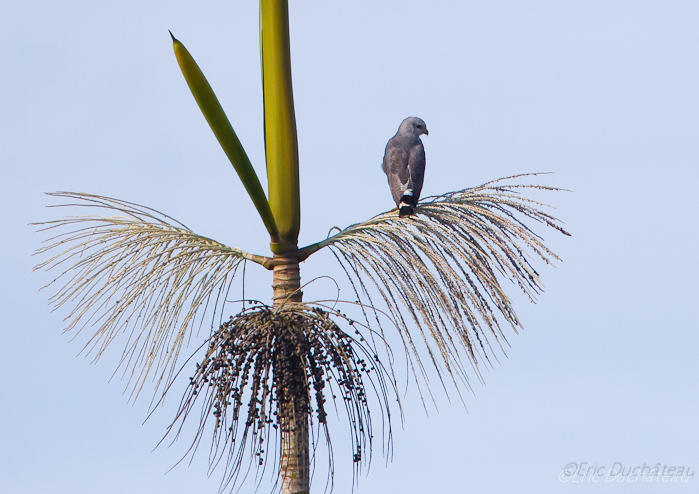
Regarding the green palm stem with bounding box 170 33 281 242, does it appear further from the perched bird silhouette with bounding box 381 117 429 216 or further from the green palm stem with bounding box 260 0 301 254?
the perched bird silhouette with bounding box 381 117 429 216

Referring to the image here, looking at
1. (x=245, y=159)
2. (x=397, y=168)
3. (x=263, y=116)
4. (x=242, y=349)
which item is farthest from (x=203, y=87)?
(x=397, y=168)

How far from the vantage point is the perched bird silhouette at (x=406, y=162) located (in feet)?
22.7

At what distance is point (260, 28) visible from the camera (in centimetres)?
571

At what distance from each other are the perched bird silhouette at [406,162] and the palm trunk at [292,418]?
2.00m

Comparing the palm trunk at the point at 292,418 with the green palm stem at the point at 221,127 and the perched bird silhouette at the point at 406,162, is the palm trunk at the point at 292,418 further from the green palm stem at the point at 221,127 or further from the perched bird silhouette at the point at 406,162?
the perched bird silhouette at the point at 406,162

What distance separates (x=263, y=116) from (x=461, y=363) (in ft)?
6.05

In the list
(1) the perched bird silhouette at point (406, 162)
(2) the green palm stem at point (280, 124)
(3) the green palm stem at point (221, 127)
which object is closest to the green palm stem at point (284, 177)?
(2) the green palm stem at point (280, 124)

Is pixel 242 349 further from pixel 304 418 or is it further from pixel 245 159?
pixel 245 159

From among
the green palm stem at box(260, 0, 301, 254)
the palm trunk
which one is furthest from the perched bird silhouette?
the palm trunk

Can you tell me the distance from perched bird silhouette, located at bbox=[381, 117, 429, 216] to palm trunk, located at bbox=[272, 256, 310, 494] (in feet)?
6.55

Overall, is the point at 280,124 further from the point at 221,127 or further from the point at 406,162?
the point at 406,162

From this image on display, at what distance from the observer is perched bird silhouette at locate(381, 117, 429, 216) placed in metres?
6.92

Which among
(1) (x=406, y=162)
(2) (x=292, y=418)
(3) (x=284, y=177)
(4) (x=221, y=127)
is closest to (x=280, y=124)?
(3) (x=284, y=177)

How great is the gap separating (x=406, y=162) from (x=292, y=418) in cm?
321
